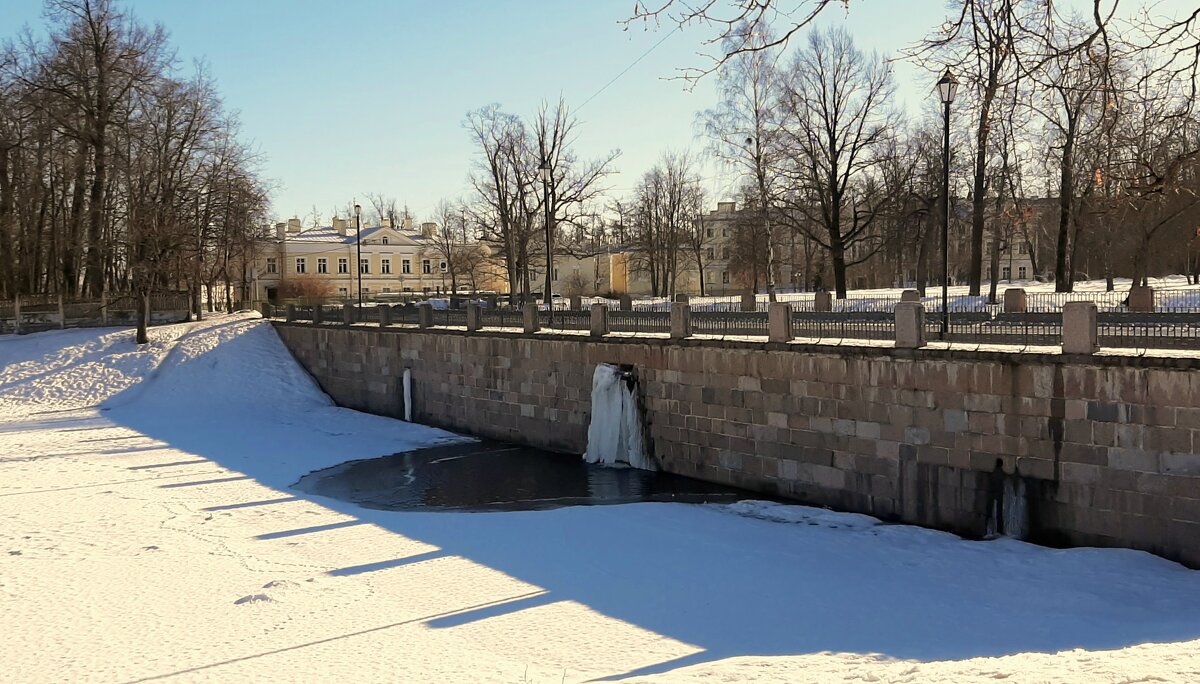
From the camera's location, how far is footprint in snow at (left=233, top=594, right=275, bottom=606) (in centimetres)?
1081

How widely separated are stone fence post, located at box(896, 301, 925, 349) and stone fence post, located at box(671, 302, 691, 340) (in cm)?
541

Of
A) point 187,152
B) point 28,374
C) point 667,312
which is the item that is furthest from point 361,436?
point 187,152

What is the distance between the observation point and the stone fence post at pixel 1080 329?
41.5ft

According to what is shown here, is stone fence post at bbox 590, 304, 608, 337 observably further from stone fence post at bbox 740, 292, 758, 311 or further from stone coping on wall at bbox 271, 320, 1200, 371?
stone fence post at bbox 740, 292, 758, 311

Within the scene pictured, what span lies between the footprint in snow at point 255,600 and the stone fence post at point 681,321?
10.7m

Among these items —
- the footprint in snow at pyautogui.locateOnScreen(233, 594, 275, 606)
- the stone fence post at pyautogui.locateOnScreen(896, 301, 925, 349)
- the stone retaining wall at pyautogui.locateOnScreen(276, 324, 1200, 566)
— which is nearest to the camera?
the footprint in snow at pyautogui.locateOnScreen(233, 594, 275, 606)

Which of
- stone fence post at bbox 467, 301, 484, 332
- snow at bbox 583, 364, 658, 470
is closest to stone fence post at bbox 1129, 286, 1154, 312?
snow at bbox 583, 364, 658, 470

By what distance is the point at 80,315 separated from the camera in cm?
3884

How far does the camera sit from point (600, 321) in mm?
21750

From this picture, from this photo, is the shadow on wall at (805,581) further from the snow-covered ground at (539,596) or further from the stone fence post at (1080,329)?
the stone fence post at (1080,329)

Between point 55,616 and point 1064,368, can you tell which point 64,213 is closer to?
point 55,616

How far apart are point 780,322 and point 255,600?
10364mm

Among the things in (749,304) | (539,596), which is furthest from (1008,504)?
(749,304)

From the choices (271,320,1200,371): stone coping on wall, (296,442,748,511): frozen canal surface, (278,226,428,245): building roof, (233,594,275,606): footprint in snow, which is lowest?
(296,442,748,511): frozen canal surface
